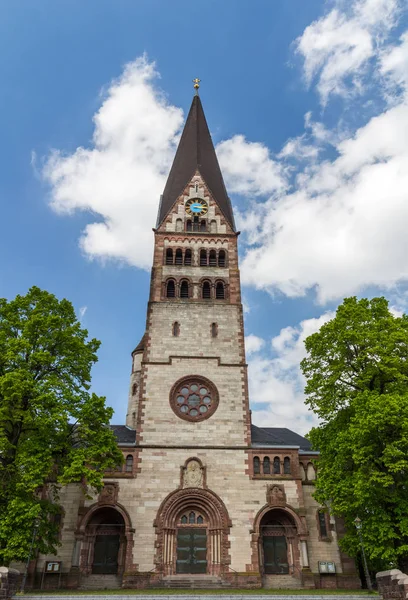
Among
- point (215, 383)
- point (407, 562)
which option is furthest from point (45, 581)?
A: point (407, 562)

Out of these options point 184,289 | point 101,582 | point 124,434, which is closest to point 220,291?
point 184,289

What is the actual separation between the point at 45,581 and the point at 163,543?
6493mm

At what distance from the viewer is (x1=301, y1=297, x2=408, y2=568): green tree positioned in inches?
748

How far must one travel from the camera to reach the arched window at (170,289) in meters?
35.9

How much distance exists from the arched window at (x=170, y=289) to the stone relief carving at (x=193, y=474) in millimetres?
12458

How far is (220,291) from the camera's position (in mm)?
36500

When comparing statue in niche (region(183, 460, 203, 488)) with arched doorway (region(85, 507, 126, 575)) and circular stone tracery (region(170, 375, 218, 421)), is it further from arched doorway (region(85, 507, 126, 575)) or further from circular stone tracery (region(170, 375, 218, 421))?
arched doorway (region(85, 507, 126, 575))

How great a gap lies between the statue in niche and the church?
6 cm

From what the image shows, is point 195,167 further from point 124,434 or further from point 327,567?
point 327,567

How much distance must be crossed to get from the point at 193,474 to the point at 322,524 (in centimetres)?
824

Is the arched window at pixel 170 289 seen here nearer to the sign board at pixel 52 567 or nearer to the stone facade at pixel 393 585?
the sign board at pixel 52 567

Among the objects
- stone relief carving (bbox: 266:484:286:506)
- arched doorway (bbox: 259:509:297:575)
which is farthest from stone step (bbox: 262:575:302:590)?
stone relief carving (bbox: 266:484:286:506)

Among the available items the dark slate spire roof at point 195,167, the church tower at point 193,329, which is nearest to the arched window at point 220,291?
the church tower at point 193,329

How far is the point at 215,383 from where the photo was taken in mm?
31875
